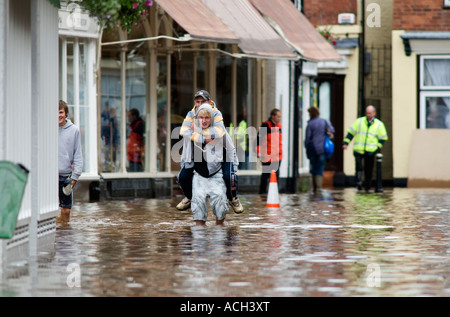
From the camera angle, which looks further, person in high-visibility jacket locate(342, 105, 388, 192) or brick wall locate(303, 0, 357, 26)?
brick wall locate(303, 0, 357, 26)

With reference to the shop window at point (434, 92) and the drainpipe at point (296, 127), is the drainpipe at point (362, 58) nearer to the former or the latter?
the shop window at point (434, 92)

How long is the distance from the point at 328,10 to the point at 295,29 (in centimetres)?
615

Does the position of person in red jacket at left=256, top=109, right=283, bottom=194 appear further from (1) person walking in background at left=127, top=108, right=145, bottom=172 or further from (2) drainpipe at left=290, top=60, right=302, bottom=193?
(1) person walking in background at left=127, top=108, right=145, bottom=172

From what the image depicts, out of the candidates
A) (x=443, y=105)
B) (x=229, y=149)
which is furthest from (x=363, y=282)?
(x=443, y=105)

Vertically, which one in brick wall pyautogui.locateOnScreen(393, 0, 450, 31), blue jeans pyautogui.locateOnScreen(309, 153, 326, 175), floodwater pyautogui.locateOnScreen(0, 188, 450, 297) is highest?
brick wall pyautogui.locateOnScreen(393, 0, 450, 31)

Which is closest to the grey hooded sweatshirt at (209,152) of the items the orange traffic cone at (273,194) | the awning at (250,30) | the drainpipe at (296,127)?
the orange traffic cone at (273,194)

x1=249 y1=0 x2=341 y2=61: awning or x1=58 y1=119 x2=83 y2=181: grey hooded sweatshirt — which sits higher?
x1=249 y1=0 x2=341 y2=61: awning

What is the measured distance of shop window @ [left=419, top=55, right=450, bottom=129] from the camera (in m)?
31.6

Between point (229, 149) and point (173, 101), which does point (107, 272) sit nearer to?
point (229, 149)

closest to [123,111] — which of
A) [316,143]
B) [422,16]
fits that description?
[316,143]

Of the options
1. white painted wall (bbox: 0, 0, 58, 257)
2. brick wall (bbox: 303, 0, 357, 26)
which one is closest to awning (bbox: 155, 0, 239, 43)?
white painted wall (bbox: 0, 0, 58, 257)

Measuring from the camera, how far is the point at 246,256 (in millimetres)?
11281

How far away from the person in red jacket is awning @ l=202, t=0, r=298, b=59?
149 centimetres

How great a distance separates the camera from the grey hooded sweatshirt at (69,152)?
1461 cm
